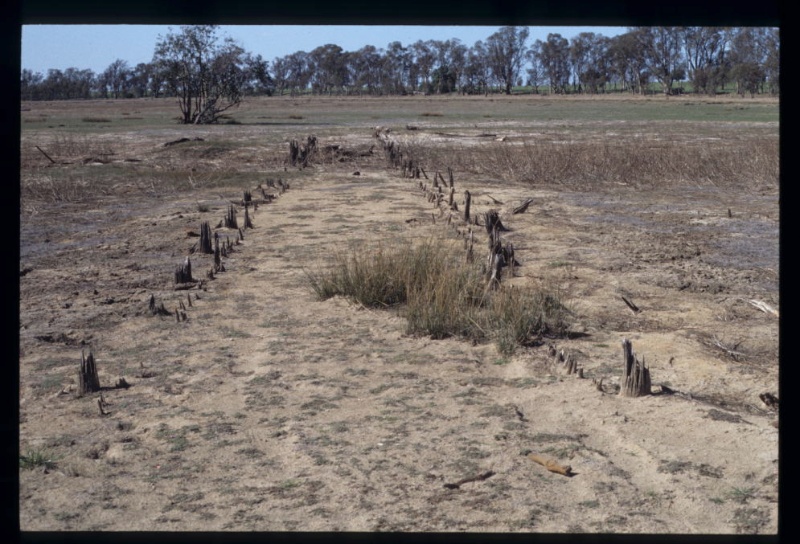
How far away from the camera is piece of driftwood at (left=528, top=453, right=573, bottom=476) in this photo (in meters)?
4.67

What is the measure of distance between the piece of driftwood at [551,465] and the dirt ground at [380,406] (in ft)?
0.13

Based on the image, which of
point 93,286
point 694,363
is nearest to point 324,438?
point 694,363

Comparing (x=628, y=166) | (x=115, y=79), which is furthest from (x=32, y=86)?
(x=628, y=166)

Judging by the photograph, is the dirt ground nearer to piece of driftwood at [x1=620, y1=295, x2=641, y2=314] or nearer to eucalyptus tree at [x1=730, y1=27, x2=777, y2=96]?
piece of driftwood at [x1=620, y1=295, x2=641, y2=314]

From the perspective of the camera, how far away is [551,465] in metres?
4.73

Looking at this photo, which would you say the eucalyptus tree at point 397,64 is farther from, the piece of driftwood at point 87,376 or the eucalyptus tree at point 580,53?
the piece of driftwood at point 87,376

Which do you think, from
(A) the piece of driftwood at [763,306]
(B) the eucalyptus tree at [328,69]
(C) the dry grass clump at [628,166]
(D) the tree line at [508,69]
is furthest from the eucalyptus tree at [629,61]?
(A) the piece of driftwood at [763,306]

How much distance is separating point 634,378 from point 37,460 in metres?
3.52

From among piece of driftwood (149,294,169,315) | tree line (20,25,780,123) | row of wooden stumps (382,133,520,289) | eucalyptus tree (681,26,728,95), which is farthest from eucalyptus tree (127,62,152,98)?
piece of driftwood (149,294,169,315)

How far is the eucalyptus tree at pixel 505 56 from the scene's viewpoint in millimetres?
97000

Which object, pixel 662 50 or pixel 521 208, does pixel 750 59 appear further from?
pixel 521 208

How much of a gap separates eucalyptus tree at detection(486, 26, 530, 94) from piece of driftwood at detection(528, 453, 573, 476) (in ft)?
307

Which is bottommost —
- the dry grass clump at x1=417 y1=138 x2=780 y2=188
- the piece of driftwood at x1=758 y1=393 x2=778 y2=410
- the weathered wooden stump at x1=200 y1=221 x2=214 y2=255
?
the piece of driftwood at x1=758 y1=393 x2=778 y2=410

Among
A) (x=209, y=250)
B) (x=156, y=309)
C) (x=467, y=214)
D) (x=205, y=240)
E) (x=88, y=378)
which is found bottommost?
(x=88, y=378)
